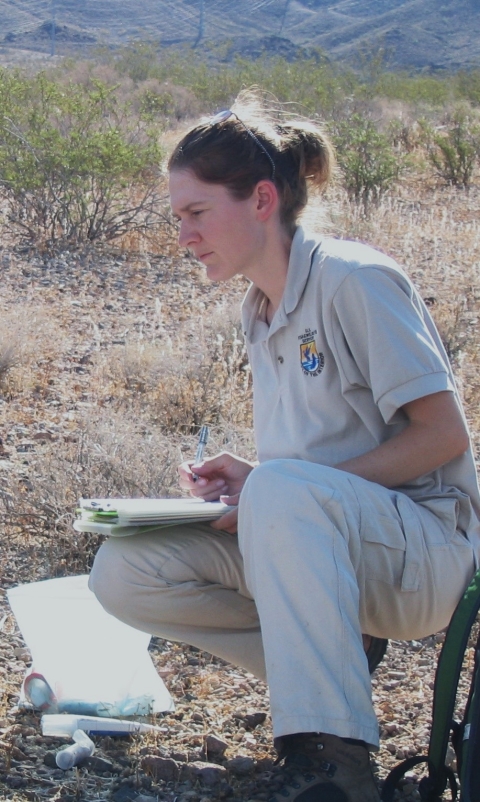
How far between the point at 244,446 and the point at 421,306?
186 centimetres

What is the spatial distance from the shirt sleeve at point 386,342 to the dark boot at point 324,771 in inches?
24.2

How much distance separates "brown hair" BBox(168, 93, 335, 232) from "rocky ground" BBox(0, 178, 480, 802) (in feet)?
3.48

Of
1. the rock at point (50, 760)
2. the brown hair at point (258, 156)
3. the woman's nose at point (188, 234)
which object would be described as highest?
the brown hair at point (258, 156)

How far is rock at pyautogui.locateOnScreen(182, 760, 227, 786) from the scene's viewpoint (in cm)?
Answer: 215

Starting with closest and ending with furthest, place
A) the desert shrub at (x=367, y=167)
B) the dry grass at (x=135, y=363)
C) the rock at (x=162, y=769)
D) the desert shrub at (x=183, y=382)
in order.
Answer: the rock at (x=162, y=769)
the dry grass at (x=135, y=363)
the desert shrub at (x=183, y=382)
the desert shrub at (x=367, y=167)

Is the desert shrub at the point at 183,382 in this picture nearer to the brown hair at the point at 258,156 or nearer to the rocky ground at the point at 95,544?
the rocky ground at the point at 95,544

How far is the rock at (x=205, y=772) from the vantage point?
215 centimetres

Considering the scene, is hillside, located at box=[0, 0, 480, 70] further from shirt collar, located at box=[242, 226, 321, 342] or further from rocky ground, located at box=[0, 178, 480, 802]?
shirt collar, located at box=[242, 226, 321, 342]

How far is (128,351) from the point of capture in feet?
16.9

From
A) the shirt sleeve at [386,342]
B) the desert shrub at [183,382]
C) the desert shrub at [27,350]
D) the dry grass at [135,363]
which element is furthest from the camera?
the desert shrub at [27,350]

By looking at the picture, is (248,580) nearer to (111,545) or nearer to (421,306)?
(111,545)

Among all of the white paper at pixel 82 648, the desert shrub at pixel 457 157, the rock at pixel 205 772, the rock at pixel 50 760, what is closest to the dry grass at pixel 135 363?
the white paper at pixel 82 648

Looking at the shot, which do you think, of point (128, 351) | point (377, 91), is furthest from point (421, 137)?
point (128, 351)

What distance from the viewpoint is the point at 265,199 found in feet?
7.39
